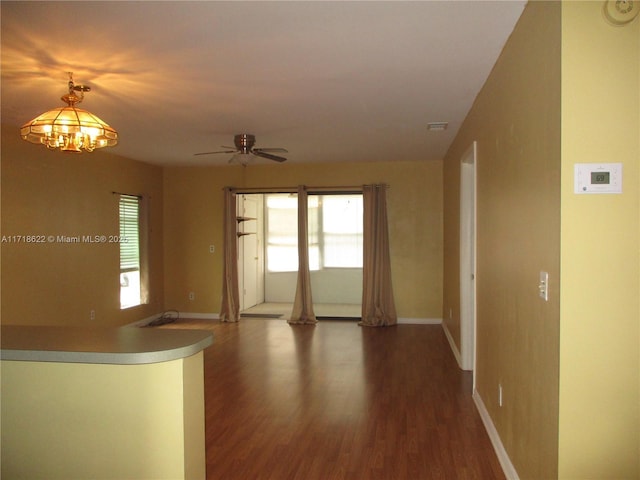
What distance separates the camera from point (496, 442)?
10.0 ft

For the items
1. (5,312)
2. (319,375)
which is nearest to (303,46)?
(319,375)

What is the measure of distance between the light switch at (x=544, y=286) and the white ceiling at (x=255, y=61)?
1.29 metres

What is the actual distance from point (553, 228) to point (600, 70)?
0.60m

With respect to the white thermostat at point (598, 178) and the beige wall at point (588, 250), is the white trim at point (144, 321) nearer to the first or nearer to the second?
the beige wall at point (588, 250)

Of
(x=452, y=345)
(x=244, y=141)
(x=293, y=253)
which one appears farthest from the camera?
(x=293, y=253)

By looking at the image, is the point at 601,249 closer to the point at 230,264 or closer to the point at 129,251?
the point at 230,264

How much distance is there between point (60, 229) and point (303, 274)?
3.41 meters

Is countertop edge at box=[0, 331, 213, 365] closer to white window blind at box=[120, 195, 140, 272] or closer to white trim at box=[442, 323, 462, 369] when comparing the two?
white trim at box=[442, 323, 462, 369]

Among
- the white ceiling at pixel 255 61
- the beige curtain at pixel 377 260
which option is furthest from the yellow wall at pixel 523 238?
the beige curtain at pixel 377 260

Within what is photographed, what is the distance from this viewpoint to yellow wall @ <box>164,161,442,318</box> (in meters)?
7.40

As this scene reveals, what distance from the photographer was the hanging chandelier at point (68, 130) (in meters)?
2.90

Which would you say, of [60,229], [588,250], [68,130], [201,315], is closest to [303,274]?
[201,315]

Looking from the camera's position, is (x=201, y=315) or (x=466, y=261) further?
(x=201, y=315)

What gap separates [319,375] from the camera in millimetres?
4723
